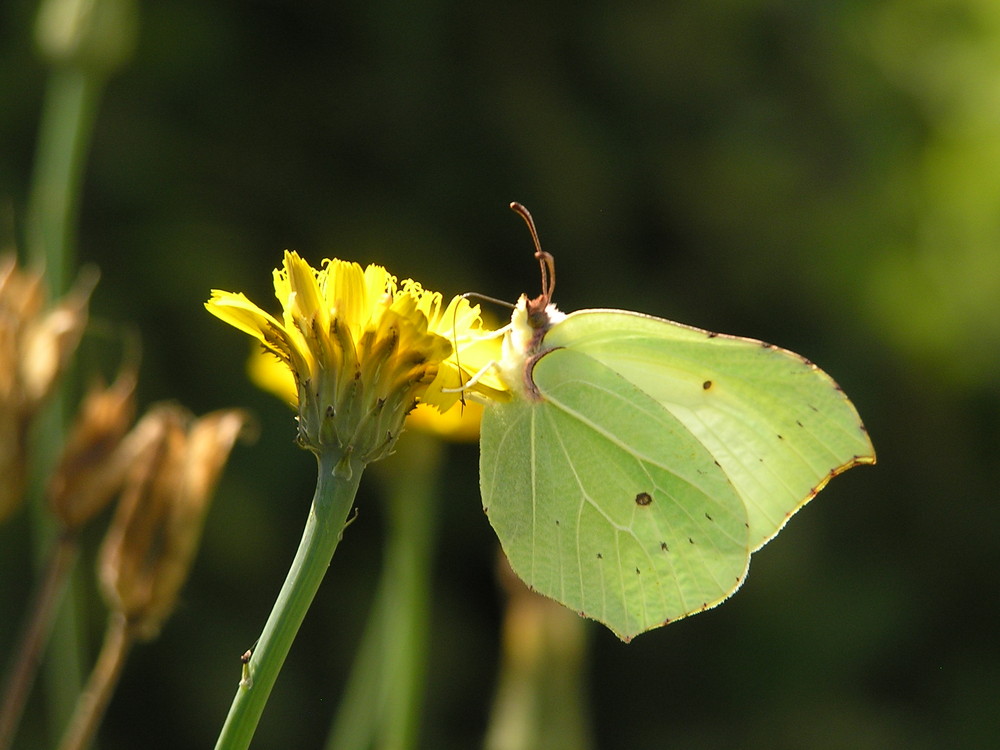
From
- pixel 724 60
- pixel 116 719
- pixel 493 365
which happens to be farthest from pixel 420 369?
pixel 724 60

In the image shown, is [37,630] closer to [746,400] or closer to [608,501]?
[608,501]

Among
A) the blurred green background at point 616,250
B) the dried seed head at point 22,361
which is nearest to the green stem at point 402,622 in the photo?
the dried seed head at point 22,361

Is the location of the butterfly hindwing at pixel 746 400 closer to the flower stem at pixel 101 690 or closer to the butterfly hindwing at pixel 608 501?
the butterfly hindwing at pixel 608 501

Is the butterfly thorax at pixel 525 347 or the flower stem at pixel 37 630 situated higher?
the butterfly thorax at pixel 525 347

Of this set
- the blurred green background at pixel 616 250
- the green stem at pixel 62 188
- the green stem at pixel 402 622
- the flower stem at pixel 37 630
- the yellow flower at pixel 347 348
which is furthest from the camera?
the blurred green background at pixel 616 250

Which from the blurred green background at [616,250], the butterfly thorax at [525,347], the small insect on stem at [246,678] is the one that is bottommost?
A: the small insect on stem at [246,678]

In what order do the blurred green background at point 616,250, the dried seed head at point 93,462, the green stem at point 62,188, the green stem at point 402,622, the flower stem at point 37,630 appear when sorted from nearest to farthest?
1. the flower stem at point 37,630
2. the dried seed head at point 93,462
3. the green stem at point 402,622
4. the green stem at point 62,188
5. the blurred green background at point 616,250

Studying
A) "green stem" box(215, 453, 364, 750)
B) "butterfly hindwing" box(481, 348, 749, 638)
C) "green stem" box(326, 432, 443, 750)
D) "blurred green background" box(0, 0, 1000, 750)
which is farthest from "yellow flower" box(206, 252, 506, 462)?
"blurred green background" box(0, 0, 1000, 750)
